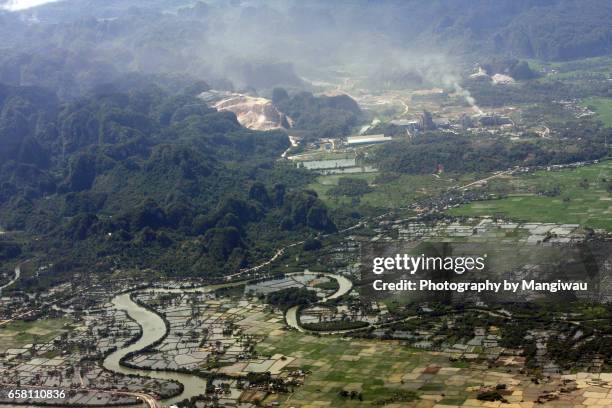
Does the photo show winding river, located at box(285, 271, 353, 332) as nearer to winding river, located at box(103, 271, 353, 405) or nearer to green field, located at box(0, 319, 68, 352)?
winding river, located at box(103, 271, 353, 405)

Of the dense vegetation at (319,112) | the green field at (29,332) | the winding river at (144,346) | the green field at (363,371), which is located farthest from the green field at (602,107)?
the green field at (29,332)

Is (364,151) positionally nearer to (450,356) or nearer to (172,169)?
(172,169)

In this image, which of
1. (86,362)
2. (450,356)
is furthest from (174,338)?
(450,356)

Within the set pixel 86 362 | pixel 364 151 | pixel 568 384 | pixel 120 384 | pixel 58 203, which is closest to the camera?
pixel 568 384

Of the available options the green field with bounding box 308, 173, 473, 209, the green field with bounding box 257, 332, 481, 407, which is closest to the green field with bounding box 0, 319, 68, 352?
the green field with bounding box 257, 332, 481, 407

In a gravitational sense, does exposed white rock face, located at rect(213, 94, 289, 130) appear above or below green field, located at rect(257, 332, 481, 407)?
above

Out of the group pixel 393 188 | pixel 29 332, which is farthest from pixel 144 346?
pixel 393 188

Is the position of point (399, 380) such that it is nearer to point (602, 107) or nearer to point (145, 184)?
point (145, 184)
